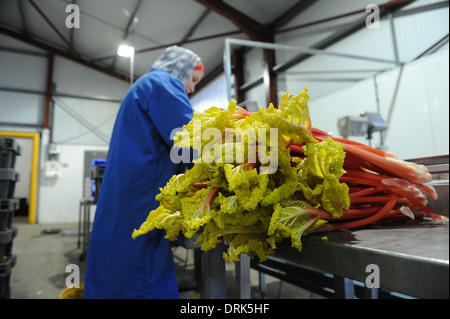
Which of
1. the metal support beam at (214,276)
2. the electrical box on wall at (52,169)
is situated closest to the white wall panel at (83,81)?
the electrical box on wall at (52,169)

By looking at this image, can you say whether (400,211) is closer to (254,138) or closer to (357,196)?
(357,196)

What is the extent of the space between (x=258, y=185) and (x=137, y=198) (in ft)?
2.34

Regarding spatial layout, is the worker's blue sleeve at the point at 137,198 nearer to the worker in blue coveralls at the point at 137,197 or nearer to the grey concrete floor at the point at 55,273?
the worker in blue coveralls at the point at 137,197

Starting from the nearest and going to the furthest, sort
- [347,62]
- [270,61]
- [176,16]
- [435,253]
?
[435,253] < [347,62] < [176,16] < [270,61]

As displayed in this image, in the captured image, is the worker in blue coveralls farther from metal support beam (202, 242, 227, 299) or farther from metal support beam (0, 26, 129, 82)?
metal support beam (0, 26, 129, 82)

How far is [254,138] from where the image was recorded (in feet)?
1.55

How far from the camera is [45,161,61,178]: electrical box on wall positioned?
7383 millimetres

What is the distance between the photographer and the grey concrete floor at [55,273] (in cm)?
A: 249

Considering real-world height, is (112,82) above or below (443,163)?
above

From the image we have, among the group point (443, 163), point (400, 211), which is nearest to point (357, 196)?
point (400, 211)

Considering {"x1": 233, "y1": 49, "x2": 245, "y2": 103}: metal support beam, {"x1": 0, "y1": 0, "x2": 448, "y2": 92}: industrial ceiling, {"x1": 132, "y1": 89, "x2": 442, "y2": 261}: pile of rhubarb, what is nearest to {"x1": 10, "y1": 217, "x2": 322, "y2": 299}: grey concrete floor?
{"x1": 132, "y1": 89, "x2": 442, "y2": 261}: pile of rhubarb

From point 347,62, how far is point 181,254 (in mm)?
3527

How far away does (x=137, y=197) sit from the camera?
107 cm

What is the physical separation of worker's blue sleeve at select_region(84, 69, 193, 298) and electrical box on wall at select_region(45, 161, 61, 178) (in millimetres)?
7486
